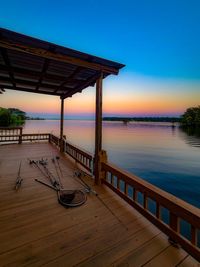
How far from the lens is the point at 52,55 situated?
272cm

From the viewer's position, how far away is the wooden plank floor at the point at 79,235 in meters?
1.52

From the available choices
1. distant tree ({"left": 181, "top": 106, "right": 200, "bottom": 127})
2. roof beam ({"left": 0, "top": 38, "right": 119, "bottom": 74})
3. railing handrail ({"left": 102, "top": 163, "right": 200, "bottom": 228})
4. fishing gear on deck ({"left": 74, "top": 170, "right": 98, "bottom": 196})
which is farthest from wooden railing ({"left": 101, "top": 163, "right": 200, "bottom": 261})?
distant tree ({"left": 181, "top": 106, "right": 200, "bottom": 127})

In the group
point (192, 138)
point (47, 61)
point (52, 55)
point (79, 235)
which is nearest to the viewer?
point (79, 235)

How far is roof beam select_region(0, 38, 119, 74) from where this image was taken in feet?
7.73

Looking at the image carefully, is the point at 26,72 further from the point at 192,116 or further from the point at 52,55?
the point at 192,116

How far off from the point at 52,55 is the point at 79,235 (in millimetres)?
3104

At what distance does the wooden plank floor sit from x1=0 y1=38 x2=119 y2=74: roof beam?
282 centimetres

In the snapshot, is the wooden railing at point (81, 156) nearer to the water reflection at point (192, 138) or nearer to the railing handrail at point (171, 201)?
the railing handrail at point (171, 201)

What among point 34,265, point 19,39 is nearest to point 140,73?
point 19,39

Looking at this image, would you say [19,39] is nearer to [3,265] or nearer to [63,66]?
[63,66]

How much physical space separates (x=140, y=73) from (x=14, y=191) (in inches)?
566

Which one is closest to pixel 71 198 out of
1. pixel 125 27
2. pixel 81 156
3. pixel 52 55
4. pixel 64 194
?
pixel 64 194

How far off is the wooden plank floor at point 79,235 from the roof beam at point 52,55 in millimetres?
2816

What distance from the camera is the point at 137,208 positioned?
2.43m
